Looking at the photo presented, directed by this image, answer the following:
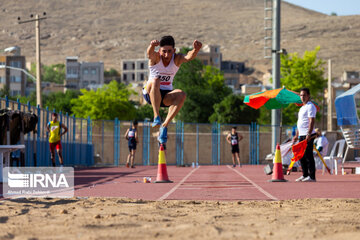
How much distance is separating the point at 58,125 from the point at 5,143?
4.49m

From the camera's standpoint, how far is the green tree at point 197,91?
251 feet

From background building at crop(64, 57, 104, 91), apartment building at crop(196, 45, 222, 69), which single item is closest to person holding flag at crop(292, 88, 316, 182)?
apartment building at crop(196, 45, 222, 69)

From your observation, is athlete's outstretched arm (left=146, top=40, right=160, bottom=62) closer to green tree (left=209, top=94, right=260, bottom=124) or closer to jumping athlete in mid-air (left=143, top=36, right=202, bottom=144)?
Result: jumping athlete in mid-air (left=143, top=36, right=202, bottom=144)

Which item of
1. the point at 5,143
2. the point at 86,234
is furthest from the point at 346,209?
the point at 5,143

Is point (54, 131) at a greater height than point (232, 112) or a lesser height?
lesser

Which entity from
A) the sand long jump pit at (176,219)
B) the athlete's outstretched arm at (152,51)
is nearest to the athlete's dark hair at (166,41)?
the athlete's outstretched arm at (152,51)

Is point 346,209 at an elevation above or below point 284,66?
below

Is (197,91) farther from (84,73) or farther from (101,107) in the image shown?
(84,73)

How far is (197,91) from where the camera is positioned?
7806 centimetres

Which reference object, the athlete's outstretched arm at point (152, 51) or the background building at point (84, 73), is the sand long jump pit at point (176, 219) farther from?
the background building at point (84, 73)

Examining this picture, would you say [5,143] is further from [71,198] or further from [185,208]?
[185,208]

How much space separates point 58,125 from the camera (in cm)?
2030

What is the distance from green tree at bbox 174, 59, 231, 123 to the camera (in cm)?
7638

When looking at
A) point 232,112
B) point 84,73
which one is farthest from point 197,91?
point 84,73
